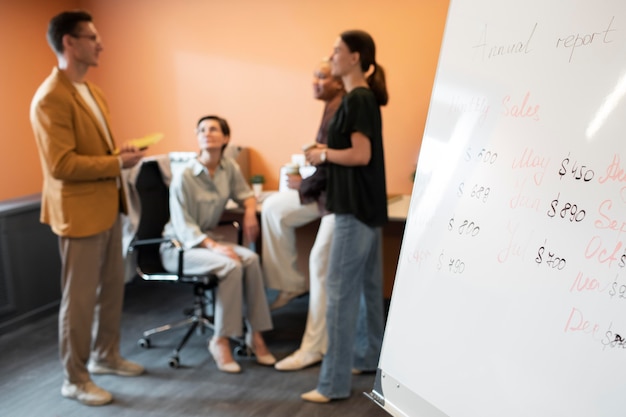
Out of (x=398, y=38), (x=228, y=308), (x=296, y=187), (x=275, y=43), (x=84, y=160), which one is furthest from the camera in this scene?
(x=275, y=43)

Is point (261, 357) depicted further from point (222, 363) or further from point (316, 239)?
point (316, 239)

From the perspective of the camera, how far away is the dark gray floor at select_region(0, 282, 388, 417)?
2.65 meters

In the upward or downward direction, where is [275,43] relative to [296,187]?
upward

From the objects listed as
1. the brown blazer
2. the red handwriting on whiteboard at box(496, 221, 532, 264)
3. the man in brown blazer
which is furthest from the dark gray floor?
the red handwriting on whiteboard at box(496, 221, 532, 264)

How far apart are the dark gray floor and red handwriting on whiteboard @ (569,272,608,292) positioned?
1629mm

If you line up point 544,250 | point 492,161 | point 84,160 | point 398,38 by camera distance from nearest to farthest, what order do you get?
point 544,250
point 492,161
point 84,160
point 398,38

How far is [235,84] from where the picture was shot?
4.23 meters

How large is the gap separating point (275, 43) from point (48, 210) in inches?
77.5

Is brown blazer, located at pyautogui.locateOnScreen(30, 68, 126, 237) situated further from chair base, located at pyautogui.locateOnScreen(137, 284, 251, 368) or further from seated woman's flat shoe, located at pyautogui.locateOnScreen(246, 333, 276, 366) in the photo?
seated woman's flat shoe, located at pyautogui.locateOnScreen(246, 333, 276, 366)

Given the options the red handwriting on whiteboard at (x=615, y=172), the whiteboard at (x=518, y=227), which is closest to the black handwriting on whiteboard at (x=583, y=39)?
the whiteboard at (x=518, y=227)

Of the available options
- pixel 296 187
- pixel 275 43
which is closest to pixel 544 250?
pixel 296 187

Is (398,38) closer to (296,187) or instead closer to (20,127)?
(296,187)

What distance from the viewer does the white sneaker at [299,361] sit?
9.98 feet

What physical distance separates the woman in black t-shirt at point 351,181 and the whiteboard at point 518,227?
3.04 feet
